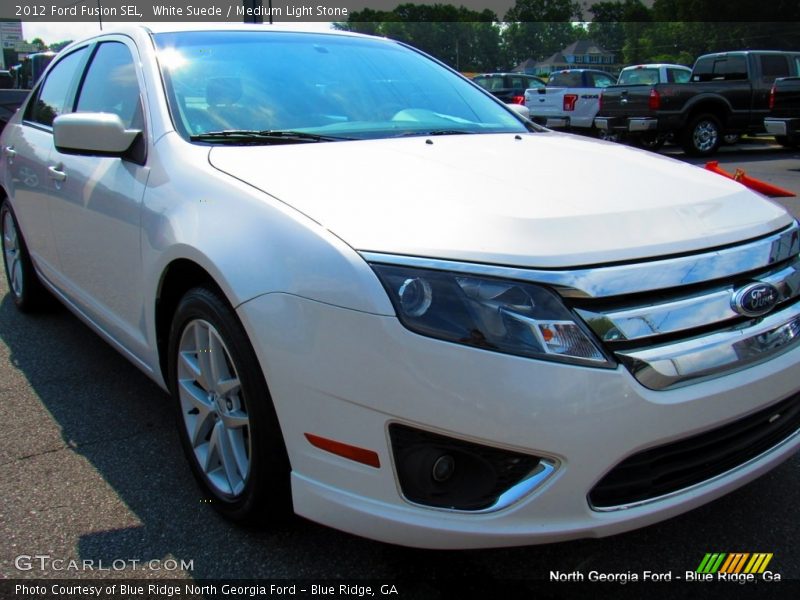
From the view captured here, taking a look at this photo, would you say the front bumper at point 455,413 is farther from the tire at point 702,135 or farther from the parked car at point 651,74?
the parked car at point 651,74

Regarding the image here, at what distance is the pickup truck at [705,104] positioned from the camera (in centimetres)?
1362

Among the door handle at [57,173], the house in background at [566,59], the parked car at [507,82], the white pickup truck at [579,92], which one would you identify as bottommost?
the door handle at [57,173]

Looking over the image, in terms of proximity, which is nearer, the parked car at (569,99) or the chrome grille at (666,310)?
the chrome grille at (666,310)

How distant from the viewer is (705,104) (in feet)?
45.8

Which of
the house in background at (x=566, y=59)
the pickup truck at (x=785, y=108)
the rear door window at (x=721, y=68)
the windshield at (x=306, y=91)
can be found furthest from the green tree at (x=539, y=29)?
the windshield at (x=306, y=91)

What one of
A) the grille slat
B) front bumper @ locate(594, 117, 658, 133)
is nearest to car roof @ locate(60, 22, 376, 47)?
the grille slat

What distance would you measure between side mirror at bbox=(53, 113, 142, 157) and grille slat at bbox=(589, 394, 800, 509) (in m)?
2.02

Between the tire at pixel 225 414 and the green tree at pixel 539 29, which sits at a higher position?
the green tree at pixel 539 29

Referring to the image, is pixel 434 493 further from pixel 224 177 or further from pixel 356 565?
pixel 224 177

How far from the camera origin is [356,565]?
→ 7.05ft

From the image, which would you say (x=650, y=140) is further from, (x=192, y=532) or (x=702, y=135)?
(x=192, y=532)

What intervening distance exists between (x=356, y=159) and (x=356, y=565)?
1281 mm

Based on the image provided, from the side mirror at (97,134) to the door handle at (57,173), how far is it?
2.02ft

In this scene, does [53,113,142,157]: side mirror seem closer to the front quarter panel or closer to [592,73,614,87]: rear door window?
the front quarter panel
